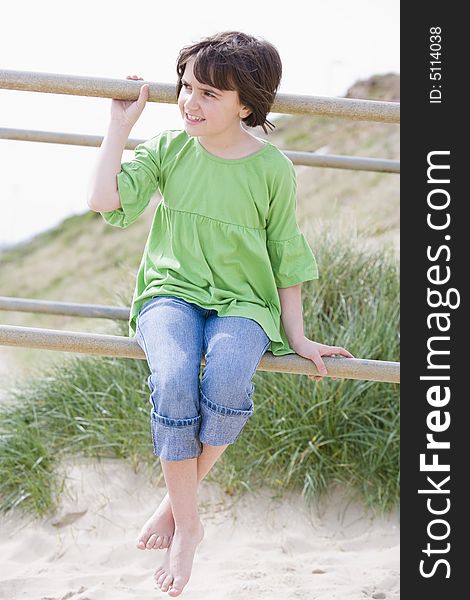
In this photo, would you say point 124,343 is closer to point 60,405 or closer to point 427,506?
point 427,506

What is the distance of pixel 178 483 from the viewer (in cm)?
196

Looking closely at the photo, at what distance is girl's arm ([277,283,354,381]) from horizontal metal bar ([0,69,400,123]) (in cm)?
37

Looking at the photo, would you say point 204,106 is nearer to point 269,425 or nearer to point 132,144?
point 132,144

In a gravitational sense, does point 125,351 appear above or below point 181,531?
above

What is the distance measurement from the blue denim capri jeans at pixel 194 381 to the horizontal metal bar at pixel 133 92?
1.45 ft

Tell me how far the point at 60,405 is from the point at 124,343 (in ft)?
5.28

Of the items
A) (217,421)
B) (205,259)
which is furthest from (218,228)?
(217,421)

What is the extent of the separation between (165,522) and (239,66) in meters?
0.93

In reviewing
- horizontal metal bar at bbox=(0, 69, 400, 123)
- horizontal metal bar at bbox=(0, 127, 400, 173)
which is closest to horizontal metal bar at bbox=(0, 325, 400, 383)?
horizontal metal bar at bbox=(0, 69, 400, 123)

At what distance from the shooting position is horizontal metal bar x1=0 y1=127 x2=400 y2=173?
2738 millimetres

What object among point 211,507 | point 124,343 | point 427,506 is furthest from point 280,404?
point 124,343

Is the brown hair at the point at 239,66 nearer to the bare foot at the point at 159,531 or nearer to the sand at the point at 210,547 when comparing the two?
the bare foot at the point at 159,531

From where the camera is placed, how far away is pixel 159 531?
80.5 inches

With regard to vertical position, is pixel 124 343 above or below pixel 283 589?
above
